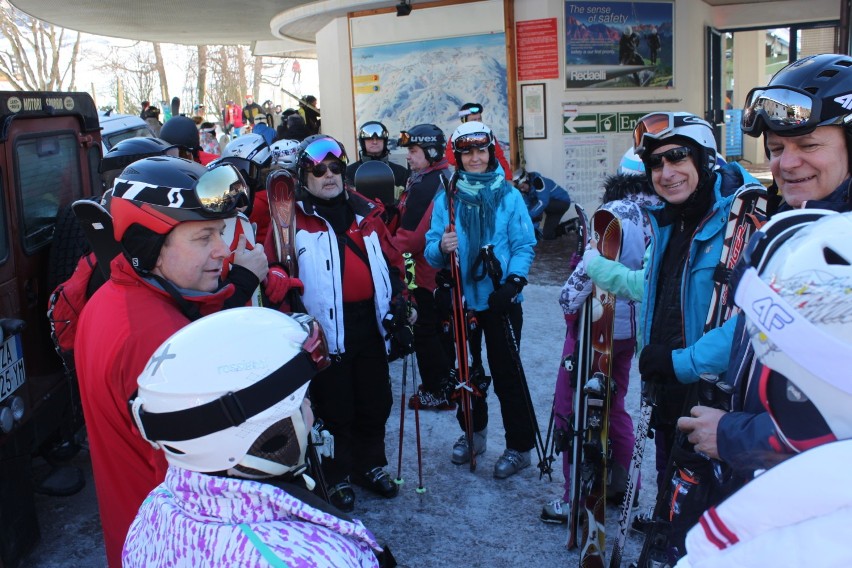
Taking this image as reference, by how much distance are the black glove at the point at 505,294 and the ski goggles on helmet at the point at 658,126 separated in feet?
4.48

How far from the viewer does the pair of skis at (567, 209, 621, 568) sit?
3.52 meters

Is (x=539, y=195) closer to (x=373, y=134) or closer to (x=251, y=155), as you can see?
(x=373, y=134)

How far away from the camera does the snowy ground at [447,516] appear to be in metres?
3.87

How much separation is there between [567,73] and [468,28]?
61.6 inches

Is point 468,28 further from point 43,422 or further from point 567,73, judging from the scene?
point 43,422

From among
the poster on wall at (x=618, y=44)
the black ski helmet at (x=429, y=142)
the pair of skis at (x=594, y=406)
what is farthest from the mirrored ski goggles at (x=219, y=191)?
the poster on wall at (x=618, y=44)

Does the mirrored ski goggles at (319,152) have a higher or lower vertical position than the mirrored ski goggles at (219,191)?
higher

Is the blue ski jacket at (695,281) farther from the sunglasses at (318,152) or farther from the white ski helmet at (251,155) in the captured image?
the white ski helmet at (251,155)

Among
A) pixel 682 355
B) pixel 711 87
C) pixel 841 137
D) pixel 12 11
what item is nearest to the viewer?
pixel 841 137

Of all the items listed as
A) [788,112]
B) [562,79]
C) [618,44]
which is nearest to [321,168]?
[788,112]

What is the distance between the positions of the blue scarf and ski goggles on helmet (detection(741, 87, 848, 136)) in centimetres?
224

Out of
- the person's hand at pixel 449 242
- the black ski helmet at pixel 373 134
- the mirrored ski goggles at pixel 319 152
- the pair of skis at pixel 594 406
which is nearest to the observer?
the pair of skis at pixel 594 406

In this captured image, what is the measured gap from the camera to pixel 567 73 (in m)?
11.0

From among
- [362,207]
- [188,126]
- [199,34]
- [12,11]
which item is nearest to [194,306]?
[362,207]
